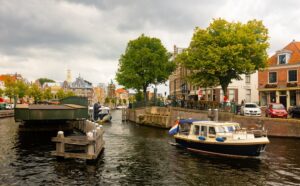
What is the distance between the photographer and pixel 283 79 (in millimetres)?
50000

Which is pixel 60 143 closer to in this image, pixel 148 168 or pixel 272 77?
pixel 148 168

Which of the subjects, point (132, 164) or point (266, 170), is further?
point (132, 164)

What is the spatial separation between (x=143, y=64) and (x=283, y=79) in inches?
1102

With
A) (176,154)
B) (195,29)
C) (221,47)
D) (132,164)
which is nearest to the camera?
(132,164)

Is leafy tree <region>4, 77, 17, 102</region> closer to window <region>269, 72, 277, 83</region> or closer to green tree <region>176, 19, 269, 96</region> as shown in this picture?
green tree <region>176, 19, 269, 96</region>

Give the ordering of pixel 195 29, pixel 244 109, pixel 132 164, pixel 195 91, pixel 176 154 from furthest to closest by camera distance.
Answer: pixel 195 91
pixel 195 29
pixel 244 109
pixel 176 154
pixel 132 164

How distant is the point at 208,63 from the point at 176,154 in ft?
64.8

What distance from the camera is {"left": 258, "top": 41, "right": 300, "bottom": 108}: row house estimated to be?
48.5m

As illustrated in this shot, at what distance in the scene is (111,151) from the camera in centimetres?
2642

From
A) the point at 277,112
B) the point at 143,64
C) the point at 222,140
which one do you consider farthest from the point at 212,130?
the point at 143,64

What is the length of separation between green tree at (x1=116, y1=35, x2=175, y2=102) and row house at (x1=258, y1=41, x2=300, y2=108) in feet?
69.3

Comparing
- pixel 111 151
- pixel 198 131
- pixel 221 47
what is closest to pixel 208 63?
pixel 221 47

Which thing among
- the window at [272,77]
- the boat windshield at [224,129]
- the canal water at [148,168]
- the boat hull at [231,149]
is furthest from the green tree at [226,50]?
the boat hull at [231,149]

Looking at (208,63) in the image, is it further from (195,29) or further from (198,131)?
(198,131)
